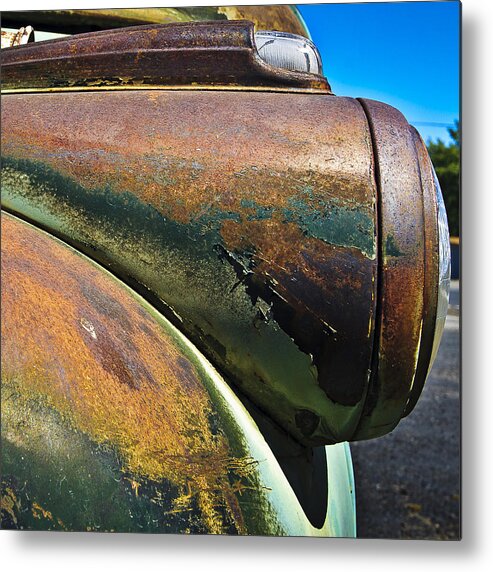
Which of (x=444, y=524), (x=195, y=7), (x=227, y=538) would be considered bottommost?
(x=444, y=524)

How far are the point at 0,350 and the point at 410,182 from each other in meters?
0.58

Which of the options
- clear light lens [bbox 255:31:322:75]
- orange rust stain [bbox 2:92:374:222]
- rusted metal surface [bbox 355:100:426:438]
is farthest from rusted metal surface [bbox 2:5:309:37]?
rusted metal surface [bbox 355:100:426:438]

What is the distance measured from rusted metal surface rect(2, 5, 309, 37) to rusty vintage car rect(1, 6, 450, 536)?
0.80 ft

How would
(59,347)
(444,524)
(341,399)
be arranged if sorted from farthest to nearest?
(444,524), (341,399), (59,347)

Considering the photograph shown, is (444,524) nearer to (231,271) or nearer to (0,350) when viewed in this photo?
(231,271)

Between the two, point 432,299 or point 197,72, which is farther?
point 197,72

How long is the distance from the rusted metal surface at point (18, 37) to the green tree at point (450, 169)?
745 millimetres

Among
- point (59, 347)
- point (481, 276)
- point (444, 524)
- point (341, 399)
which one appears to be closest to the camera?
point (59, 347)

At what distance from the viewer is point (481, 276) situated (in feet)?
4.40

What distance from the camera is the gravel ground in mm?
1465

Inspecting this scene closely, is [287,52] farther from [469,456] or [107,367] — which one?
[469,456]

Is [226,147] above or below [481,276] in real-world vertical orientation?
above

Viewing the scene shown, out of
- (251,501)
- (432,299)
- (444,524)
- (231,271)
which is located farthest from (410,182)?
(444,524)

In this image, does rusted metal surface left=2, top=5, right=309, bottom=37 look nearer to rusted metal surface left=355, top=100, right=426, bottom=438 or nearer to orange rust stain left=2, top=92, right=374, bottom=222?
orange rust stain left=2, top=92, right=374, bottom=222
